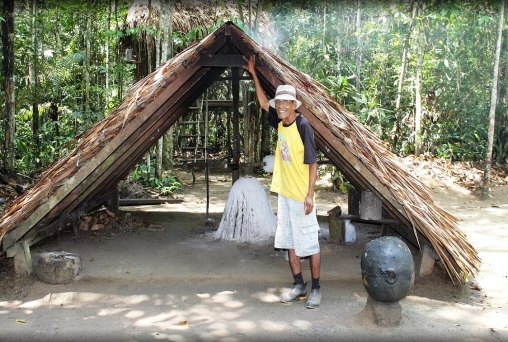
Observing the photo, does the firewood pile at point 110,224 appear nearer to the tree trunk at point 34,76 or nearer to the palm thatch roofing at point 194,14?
the tree trunk at point 34,76

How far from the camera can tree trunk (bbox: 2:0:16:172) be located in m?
9.56

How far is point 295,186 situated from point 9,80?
24.0 feet

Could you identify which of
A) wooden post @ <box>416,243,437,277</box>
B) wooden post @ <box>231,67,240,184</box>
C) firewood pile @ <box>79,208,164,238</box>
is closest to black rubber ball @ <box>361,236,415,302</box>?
wooden post @ <box>416,243,437,277</box>

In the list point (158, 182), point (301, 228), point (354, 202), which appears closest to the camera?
point (301, 228)

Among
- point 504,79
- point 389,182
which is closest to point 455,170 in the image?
point 504,79

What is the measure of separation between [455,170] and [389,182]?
8495mm

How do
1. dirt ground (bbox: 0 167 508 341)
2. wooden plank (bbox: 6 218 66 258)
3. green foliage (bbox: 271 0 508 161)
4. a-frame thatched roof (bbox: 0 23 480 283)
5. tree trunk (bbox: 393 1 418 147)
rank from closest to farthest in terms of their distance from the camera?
dirt ground (bbox: 0 167 508 341) < a-frame thatched roof (bbox: 0 23 480 283) < wooden plank (bbox: 6 218 66 258) < tree trunk (bbox: 393 1 418 147) < green foliage (bbox: 271 0 508 161)

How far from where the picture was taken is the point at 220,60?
525 cm

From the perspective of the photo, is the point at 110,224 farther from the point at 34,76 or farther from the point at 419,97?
the point at 419,97

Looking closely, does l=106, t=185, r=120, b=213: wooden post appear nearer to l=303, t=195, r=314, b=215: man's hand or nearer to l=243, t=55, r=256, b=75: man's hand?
l=243, t=55, r=256, b=75: man's hand

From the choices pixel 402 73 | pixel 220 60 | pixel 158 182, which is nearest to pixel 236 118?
pixel 220 60

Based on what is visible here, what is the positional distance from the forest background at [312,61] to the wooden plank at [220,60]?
6.18 metres

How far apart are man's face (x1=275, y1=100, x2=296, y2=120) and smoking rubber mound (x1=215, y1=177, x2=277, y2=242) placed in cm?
215

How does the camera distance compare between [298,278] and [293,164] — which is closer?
[293,164]
